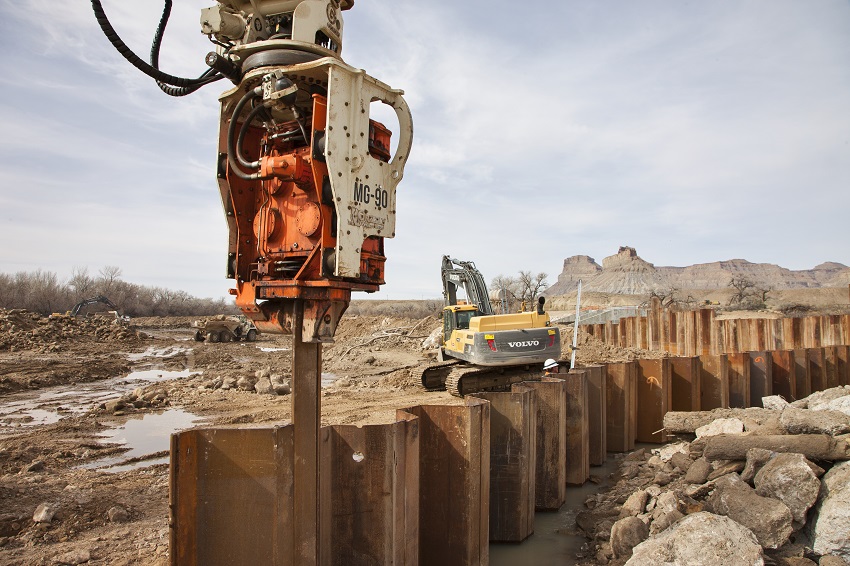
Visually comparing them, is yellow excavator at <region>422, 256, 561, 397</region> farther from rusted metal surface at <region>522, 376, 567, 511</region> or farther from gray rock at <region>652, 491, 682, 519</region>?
gray rock at <region>652, 491, 682, 519</region>

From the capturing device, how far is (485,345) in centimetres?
1199

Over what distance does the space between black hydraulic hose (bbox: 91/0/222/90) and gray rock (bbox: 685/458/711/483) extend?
563 cm

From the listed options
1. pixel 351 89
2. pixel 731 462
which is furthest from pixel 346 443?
pixel 731 462

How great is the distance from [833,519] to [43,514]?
276 inches

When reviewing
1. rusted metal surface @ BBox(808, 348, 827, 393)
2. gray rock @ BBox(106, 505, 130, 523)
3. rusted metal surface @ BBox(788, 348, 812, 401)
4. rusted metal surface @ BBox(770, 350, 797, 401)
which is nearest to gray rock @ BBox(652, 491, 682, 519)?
gray rock @ BBox(106, 505, 130, 523)

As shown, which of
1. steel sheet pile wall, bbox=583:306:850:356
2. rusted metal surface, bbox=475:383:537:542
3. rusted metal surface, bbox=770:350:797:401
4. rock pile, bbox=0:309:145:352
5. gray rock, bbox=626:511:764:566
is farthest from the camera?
rock pile, bbox=0:309:145:352

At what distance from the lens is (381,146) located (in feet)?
11.3

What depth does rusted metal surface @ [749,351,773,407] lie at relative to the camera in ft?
35.7

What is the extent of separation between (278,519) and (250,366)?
58.2 ft

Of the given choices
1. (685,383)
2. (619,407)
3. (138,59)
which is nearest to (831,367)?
(685,383)

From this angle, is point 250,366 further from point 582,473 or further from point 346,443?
point 346,443

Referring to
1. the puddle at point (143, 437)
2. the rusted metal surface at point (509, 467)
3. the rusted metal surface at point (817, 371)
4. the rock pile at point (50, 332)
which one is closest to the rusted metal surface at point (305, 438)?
the rusted metal surface at point (509, 467)

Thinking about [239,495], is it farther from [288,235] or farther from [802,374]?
[802,374]

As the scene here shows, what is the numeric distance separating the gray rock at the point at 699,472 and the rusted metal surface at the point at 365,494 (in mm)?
3176
